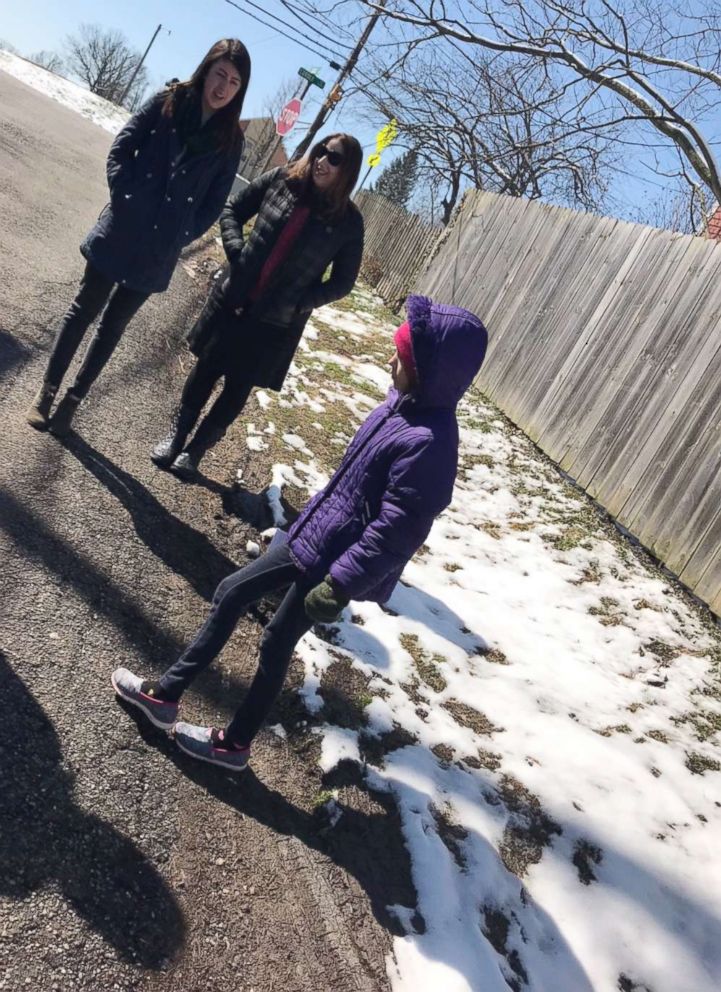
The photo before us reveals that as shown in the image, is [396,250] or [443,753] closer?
[443,753]

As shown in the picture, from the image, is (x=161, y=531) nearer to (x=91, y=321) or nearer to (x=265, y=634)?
(x=91, y=321)

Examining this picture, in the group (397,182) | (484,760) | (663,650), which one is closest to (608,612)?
(663,650)

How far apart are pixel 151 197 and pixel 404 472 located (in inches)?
87.9

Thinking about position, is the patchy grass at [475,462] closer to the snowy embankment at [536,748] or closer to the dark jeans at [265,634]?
the snowy embankment at [536,748]

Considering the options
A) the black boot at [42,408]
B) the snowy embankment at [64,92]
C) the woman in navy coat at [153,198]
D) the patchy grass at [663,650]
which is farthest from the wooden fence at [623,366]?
the snowy embankment at [64,92]

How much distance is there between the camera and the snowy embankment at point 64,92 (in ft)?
95.3

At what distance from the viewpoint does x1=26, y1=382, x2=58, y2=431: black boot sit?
166 inches

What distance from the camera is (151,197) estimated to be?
3916 mm

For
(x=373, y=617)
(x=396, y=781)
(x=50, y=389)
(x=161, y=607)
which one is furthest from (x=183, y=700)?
(x=50, y=389)

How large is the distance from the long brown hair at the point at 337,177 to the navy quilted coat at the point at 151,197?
1.13ft

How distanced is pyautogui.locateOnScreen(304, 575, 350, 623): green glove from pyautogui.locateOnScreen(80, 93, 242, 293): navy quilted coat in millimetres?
2176

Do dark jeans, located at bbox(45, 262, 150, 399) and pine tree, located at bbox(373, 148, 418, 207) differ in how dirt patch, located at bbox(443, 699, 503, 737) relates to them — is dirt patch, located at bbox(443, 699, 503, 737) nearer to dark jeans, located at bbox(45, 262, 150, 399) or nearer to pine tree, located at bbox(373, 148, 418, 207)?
dark jeans, located at bbox(45, 262, 150, 399)

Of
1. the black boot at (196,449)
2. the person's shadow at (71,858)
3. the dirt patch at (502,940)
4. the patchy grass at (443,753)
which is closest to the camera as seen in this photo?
the person's shadow at (71,858)

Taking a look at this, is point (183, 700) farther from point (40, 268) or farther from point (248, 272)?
point (40, 268)
